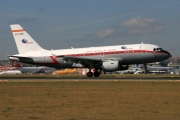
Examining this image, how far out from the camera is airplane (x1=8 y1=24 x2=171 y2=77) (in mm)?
54031

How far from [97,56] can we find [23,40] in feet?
51.1

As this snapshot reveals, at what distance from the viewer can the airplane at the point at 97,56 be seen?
54031 millimetres

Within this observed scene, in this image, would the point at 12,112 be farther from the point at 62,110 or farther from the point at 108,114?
the point at 108,114

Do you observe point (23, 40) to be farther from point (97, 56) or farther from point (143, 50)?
point (143, 50)

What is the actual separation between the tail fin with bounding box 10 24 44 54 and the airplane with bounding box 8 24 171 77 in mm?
433

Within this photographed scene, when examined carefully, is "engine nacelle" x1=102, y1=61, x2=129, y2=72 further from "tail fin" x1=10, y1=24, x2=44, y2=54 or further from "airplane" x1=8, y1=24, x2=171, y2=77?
"tail fin" x1=10, y1=24, x2=44, y2=54

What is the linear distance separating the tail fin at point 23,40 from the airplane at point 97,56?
17.0 inches

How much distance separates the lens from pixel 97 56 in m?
55.8

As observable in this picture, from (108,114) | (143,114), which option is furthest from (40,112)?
(143,114)

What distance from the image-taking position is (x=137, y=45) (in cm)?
5434

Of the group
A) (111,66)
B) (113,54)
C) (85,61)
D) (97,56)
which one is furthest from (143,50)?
(85,61)

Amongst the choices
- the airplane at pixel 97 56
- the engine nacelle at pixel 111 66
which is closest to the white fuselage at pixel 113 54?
the airplane at pixel 97 56

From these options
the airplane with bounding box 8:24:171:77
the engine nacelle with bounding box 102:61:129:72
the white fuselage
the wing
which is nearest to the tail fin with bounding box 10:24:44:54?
the airplane with bounding box 8:24:171:77

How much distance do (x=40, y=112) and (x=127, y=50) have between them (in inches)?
1542
